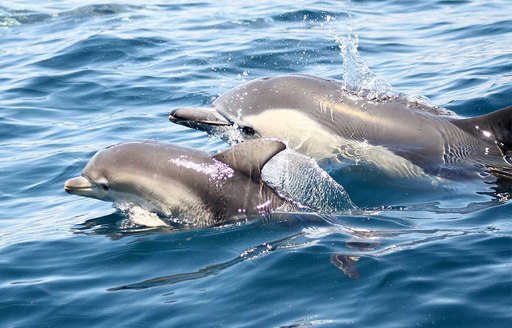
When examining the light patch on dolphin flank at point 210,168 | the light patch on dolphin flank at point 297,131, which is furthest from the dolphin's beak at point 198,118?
the light patch on dolphin flank at point 210,168

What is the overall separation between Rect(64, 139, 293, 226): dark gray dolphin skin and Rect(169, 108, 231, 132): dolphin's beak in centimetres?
64

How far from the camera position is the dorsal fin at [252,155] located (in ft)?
31.3

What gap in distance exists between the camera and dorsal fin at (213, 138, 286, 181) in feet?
31.3

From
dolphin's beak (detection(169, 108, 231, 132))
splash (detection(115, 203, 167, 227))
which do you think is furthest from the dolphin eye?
splash (detection(115, 203, 167, 227))

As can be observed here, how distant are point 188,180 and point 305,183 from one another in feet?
4.69

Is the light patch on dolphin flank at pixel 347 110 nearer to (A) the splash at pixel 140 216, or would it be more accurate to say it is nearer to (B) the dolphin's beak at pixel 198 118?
(B) the dolphin's beak at pixel 198 118

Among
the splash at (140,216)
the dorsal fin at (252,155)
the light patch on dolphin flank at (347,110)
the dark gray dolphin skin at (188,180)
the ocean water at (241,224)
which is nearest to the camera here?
the ocean water at (241,224)

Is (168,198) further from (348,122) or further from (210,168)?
(348,122)

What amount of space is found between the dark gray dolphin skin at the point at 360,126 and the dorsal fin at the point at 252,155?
1.10m

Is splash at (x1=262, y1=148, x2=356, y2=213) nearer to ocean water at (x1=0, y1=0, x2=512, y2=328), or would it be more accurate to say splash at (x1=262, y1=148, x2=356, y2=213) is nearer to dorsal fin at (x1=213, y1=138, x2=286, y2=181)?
ocean water at (x1=0, y1=0, x2=512, y2=328)

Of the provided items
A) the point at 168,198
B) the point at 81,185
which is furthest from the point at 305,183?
the point at 81,185

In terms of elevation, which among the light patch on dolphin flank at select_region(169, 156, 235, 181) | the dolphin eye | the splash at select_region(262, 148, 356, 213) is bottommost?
the splash at select_region(262, 148, 356, 213)

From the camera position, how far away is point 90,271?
921cm

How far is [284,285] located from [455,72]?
9.20 meters
